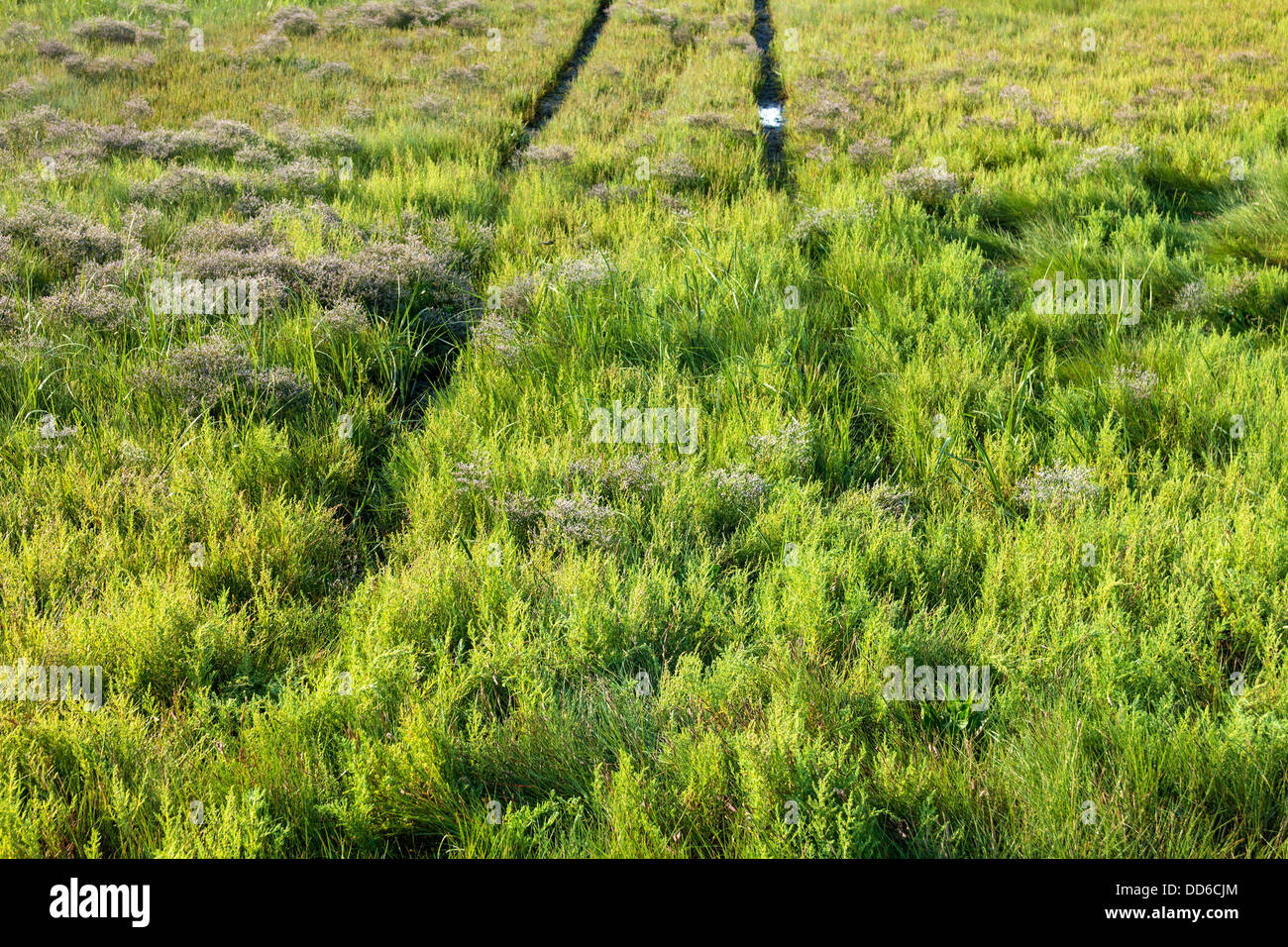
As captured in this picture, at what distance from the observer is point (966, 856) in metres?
2.32

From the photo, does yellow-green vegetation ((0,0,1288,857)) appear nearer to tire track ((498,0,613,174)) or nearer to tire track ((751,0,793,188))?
tire track ((751,0,793,188))

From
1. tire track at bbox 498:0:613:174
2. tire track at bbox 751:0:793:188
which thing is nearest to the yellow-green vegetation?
tire track at bbox 751:0:793:188

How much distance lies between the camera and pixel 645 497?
410 cm

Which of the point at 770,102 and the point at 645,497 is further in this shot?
the point at 770,102

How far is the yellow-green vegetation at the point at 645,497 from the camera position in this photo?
8.18 ft

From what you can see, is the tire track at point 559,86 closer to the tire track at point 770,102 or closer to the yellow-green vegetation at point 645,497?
the yellow-green vegetation at point 645,497

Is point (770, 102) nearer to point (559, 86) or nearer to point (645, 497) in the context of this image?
point (559, 86)

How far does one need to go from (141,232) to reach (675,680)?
6545 mm

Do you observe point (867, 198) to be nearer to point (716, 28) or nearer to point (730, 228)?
point (730, 228)

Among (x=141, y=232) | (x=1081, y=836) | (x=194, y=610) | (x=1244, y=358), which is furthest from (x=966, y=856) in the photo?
(x=141, y=232)

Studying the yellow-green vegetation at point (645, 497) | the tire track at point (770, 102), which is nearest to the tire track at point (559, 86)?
the yellow-green vegetation at point (645, 497)

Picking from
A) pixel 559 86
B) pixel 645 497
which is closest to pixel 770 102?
pixel 559 86

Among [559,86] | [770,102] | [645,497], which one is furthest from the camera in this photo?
[559,86]

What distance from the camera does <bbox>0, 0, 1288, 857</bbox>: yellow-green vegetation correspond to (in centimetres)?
249
